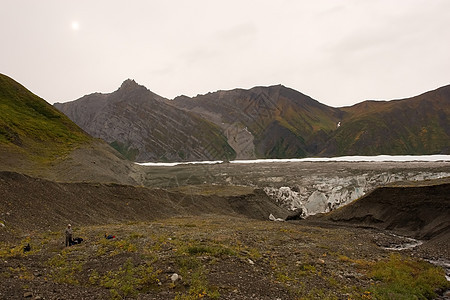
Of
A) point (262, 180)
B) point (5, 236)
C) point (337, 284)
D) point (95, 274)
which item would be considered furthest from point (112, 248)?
point (262, 180)

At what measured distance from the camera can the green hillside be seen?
7294 cm

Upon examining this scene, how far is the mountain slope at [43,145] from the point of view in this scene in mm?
62938

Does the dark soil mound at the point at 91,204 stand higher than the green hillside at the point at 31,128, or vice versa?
the green hillside at the point at 31,128

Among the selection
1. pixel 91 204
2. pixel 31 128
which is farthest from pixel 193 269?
pixel 31 128

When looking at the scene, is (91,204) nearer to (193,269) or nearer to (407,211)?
(193,269)

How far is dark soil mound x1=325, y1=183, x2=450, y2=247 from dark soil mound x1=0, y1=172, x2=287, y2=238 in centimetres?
1781

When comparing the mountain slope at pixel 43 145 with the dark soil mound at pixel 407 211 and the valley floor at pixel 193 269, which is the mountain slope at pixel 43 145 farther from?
the dark soil mound at pixel 407 211

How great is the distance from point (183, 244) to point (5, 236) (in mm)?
13162

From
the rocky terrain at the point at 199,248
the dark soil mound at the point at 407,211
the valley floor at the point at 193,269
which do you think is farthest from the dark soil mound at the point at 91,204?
the dark soil mound at the point at 407,211

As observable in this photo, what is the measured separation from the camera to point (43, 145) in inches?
3196

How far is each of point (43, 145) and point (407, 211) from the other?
82684 millimetres

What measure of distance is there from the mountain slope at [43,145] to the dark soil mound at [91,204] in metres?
18.5

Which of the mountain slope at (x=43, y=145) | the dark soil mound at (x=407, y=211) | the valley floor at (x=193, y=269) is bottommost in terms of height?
the dark soil mound at (x=407, y=211)

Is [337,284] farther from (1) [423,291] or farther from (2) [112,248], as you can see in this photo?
(2) [112,248]
